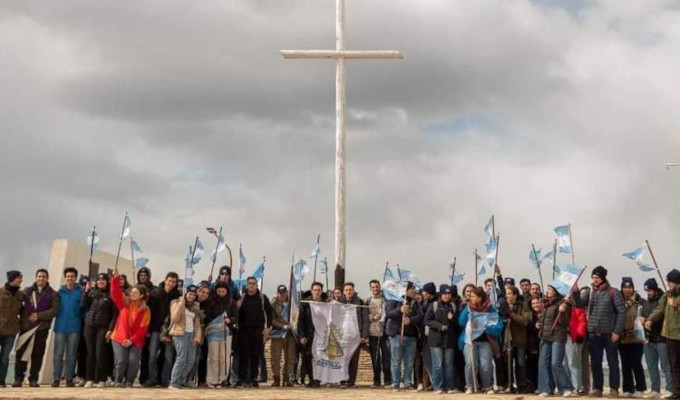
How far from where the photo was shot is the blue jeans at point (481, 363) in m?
13.6

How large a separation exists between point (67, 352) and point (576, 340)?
8.59 m

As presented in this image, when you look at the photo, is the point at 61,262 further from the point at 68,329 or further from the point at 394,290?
the point at 394,290

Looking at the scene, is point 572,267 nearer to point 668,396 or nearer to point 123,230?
point 668,396

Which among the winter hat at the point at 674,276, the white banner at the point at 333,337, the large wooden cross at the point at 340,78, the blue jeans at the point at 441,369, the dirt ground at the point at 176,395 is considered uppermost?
the large wooden cross at the point at 340,78

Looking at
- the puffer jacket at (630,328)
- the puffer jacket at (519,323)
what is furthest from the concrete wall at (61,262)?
the puffer jacket at (630,328)

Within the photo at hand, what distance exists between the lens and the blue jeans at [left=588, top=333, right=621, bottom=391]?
1328 centimetres

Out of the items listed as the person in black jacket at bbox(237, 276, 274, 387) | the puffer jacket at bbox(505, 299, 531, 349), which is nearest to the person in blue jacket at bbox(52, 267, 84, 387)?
the person in black jacket at bbox(237, 276, 274, 387)

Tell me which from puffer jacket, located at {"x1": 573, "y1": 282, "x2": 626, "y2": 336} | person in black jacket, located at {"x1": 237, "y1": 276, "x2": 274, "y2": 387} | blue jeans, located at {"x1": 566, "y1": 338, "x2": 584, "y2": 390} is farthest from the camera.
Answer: person in black jacket, located at {"x1": 237, "y1": 276, "x2": 274, "y2": 387}

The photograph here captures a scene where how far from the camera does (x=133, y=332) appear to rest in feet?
44.7

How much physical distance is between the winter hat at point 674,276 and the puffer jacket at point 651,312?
28.0 inches

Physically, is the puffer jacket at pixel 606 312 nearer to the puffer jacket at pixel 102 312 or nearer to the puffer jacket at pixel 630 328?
the puffer jacket at pixel 630 328

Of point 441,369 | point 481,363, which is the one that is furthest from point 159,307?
point 481,363

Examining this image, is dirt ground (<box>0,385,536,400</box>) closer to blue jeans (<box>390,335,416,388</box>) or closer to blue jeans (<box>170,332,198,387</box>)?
blue jeans (<box>170,332,198,387</box>)

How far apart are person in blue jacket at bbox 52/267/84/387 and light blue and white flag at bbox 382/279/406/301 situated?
17.7ft
